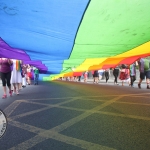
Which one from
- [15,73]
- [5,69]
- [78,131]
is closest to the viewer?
[78,131]

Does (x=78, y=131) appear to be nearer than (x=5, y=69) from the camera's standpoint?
Yes

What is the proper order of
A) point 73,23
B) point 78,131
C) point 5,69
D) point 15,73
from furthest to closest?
point 15,73 → point 5,69 → point 73,23 → point 78,131

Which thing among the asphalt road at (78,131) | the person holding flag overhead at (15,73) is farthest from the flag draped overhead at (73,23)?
the person holding flag overhead at (15,73)

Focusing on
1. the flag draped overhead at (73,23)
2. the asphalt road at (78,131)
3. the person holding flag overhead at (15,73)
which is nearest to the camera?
the asphalt road at (78,131)

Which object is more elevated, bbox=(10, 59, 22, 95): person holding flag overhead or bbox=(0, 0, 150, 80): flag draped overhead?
bbox=(0, 0, 150, 80): flag draped overhead

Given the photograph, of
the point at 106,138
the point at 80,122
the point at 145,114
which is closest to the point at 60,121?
the point at 80,122

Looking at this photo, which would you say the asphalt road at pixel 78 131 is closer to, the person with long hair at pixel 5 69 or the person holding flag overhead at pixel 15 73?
the person with long hair at pixel 5 69

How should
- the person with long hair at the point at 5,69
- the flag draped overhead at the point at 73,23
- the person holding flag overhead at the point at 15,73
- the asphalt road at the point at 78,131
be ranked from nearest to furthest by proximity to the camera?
the asphalt road at the point at 78,131
the flag draped overhead at the point at 73,23
the person with long hair at the point at 5,69
the person holding flag overhead at the point at 15,73

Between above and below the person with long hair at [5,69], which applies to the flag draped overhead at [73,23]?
above

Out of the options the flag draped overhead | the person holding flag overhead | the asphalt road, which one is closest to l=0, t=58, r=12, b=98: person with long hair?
the person holding flag overhead

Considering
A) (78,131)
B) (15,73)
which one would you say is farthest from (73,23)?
(15,73)

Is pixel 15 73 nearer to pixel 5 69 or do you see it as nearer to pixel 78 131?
pixel 5 69

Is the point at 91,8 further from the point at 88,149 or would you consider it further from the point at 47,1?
the point at 88,149

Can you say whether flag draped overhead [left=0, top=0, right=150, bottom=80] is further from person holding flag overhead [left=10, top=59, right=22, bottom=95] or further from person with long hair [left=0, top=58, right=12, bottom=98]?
person holding flag overhead [left=10, top=59, right=22, bottom=95]
